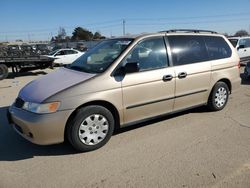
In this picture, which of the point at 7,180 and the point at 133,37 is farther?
the point at 133,37

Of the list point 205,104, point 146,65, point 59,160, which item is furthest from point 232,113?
point 59,160

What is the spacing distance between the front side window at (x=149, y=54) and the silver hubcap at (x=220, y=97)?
66.3 inches

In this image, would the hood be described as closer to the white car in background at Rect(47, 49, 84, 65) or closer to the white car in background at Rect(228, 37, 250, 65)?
the white car in background at Rect(228, 37, 250, 65)

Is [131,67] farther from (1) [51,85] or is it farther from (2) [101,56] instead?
(1) [51,85]

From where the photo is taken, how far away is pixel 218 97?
5719 millimetres

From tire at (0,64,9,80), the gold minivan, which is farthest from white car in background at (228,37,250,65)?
tire at (0,64,9,80)

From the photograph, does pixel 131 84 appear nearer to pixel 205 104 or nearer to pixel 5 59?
pixel 205 104

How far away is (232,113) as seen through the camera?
18.6 ft

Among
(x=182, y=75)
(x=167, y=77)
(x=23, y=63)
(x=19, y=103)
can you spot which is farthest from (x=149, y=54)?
(x=23, y=63)

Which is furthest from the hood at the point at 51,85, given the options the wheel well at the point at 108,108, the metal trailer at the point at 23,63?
the metal trailer at the point at 23,63

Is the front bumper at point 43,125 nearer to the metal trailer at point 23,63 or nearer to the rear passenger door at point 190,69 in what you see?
the rear passenger door at point 190,69

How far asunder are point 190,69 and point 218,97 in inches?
46.7

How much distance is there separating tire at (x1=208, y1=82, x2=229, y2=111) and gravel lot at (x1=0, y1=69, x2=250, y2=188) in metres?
0.57

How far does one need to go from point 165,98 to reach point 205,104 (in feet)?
4.27
